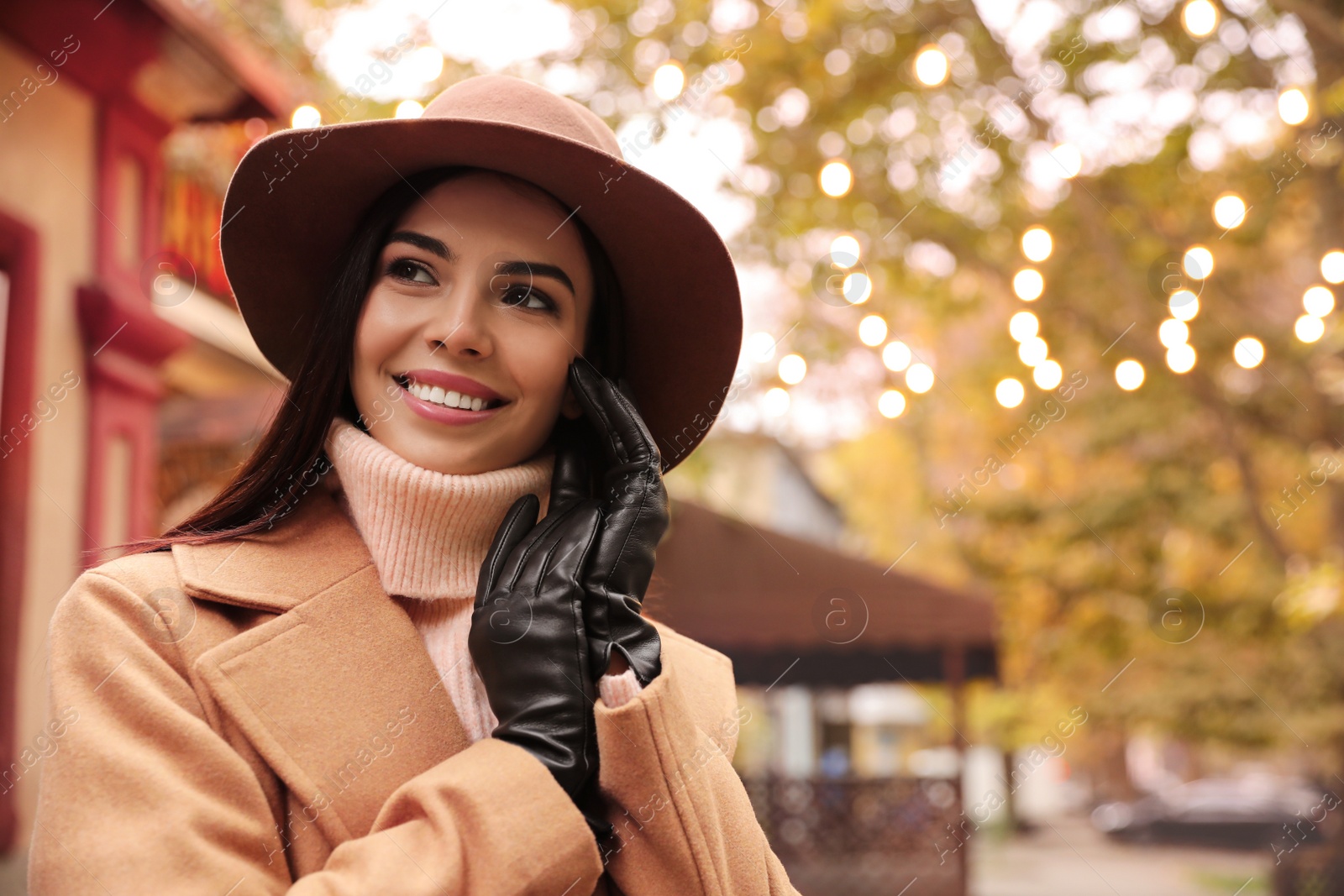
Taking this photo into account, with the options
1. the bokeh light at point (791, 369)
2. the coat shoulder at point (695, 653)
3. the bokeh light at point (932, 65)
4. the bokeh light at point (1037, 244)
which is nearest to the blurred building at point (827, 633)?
the bokeh light at point (791, 369)

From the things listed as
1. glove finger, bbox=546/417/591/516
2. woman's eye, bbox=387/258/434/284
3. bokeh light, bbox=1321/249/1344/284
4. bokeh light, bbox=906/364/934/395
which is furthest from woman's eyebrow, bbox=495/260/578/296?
bokeh light, bbox=1321/249/1344/284

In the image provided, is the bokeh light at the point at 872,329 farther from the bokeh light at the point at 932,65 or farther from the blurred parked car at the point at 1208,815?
the blurred parked car at the point at 1208,815

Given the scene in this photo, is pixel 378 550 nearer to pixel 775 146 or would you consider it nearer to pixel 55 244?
pixel 55 244

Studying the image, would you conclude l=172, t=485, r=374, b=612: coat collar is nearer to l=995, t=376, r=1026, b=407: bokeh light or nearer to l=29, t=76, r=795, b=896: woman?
l=29, t=76, r=795, b=896: woman

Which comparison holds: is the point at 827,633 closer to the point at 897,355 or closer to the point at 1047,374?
the point at 897,355

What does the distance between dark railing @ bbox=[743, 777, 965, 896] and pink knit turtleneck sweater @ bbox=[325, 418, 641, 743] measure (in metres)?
7.52

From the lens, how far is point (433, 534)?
165 centimetres

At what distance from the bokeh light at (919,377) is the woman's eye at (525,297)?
4591mm

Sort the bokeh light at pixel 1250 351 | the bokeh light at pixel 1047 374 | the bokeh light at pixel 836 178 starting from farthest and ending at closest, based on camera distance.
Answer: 1. the bokeh light at pixel 1250 351
2. the bokeh light at pixel 1047 374
3. the bokeh light at pixel 836 178

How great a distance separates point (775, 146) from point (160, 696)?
6.50 metres

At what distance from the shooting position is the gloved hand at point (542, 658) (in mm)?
1427

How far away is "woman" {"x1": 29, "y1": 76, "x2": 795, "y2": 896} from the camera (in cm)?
131

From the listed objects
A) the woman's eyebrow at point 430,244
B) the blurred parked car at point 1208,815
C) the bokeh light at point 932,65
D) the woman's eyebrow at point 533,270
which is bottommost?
the blurred parked car at point 1208,815

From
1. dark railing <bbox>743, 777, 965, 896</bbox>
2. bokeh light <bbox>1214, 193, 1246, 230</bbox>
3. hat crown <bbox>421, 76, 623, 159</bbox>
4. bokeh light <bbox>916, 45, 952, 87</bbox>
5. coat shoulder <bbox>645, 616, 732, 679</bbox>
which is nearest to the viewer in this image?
hat crown <bbox>421, 76, 623, 159</bbox>
